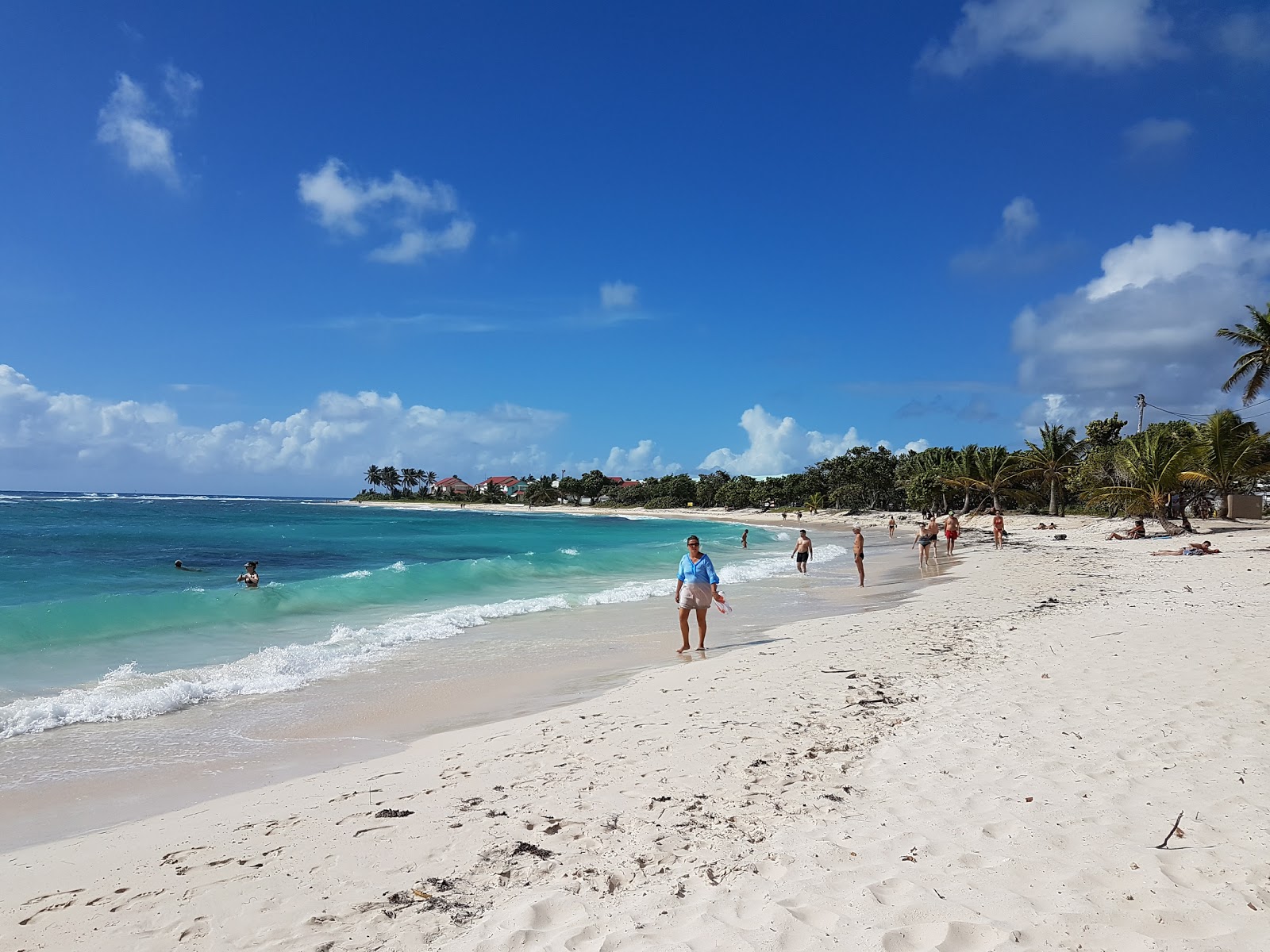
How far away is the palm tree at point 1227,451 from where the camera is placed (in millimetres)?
27422

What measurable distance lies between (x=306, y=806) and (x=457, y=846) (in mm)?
1573

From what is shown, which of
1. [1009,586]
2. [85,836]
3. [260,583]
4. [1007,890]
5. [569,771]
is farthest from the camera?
[260,583]

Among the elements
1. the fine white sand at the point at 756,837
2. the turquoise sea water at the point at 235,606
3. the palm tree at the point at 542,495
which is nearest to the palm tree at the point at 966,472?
the turquoise sea water at the point at 235,606

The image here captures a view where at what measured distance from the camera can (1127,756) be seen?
4.85 metres

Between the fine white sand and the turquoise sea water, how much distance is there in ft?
14.8

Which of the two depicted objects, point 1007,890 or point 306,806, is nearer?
point 1007,890

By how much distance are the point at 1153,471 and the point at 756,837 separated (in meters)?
30.9

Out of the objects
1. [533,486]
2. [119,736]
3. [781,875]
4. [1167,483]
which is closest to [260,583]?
[119,736]

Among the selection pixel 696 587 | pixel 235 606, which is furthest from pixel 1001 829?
pixel 235 606

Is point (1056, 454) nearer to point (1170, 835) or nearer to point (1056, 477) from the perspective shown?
point (1056, 477)

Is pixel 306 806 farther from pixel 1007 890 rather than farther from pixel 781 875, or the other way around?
pixel 1007 890

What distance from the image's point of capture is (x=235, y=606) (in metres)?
16.6

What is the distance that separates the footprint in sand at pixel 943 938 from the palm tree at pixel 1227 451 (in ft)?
101

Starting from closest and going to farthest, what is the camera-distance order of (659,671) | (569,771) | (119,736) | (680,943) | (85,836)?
(680,943) < (85,836) < (569,771) < (119,736) < (659,671)
